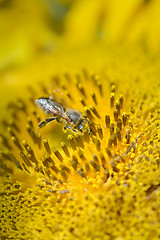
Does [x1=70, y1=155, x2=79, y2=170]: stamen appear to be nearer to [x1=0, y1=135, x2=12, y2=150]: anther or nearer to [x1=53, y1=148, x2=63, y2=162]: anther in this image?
[x1=53, y1=148, x2=63, y2=162]: anther

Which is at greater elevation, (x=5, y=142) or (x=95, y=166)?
(x=5, y=142)

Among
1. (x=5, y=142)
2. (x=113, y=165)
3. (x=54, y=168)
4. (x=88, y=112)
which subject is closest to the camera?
(x=113, y=165)

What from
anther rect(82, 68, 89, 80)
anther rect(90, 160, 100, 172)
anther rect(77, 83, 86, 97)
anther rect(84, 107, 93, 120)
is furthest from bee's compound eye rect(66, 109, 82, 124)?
anther rect(82, 68, 89, 80)

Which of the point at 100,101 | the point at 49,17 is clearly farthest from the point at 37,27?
the point at 100,101

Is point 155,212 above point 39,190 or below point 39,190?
below

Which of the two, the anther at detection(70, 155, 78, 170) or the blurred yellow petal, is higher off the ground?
the blurred yellow petal

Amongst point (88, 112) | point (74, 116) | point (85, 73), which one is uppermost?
point (85, 73)

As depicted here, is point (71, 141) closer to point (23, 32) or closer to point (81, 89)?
point (81, 89)

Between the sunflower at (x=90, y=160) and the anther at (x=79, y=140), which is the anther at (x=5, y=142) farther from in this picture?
the anther at (x=79, y=140)

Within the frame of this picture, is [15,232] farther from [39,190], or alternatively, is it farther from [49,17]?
[49,17]

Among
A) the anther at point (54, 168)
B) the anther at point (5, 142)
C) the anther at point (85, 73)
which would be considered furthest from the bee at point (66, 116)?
the anther at point (85, 73)

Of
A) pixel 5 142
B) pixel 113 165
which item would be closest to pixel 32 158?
pixel 5 142
